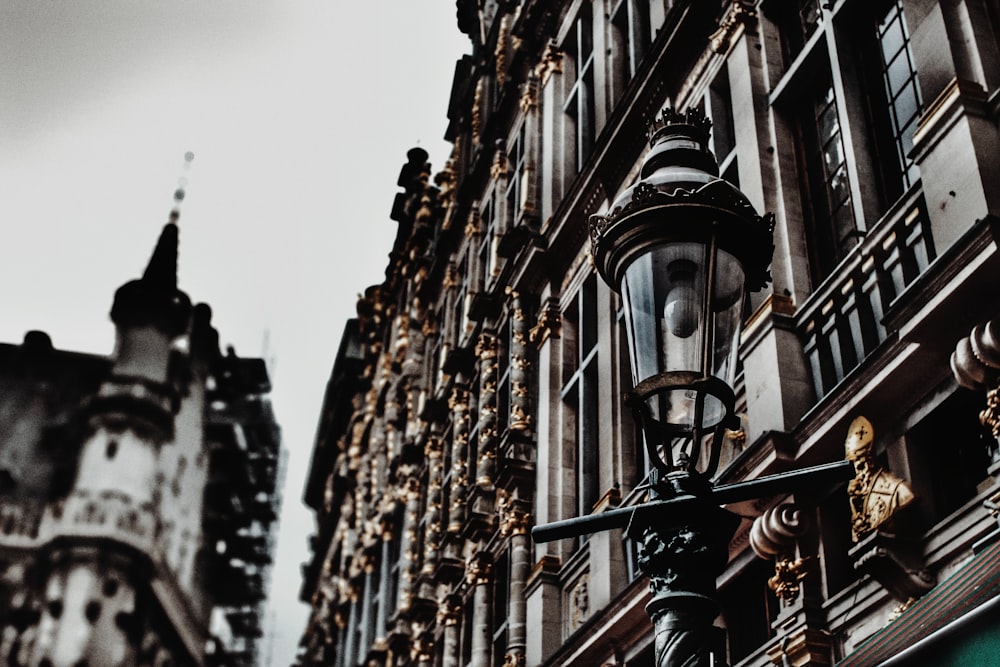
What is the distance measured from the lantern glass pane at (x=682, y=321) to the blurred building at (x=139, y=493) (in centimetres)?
6400

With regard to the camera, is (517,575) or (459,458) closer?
(517,575)

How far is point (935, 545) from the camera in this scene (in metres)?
8.40

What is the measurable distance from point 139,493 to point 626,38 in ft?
182

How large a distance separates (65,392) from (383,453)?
146 ft

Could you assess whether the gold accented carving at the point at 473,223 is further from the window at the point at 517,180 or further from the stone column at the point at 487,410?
the stone column at the point at 487,410

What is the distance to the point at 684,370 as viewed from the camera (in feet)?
17.9

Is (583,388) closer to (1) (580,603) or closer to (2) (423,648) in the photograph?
(1) (580,603)

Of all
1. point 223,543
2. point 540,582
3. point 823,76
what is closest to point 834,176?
point 823,76

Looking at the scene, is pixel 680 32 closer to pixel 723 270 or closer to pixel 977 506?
pixel 977 506

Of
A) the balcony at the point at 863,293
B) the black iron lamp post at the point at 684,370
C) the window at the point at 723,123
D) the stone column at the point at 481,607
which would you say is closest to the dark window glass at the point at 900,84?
the balcony at the point at 863,293

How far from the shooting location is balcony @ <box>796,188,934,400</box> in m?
9.55

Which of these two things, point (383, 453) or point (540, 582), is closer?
point (540, 582)

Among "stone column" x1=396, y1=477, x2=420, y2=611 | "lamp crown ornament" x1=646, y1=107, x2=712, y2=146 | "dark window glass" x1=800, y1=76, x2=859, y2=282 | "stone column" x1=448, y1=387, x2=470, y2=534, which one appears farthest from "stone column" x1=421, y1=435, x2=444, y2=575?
"lamp crown ornament" x1=646, y1=107, x2=712, y2=146

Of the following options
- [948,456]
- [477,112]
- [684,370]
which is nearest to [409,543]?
[477,112]
